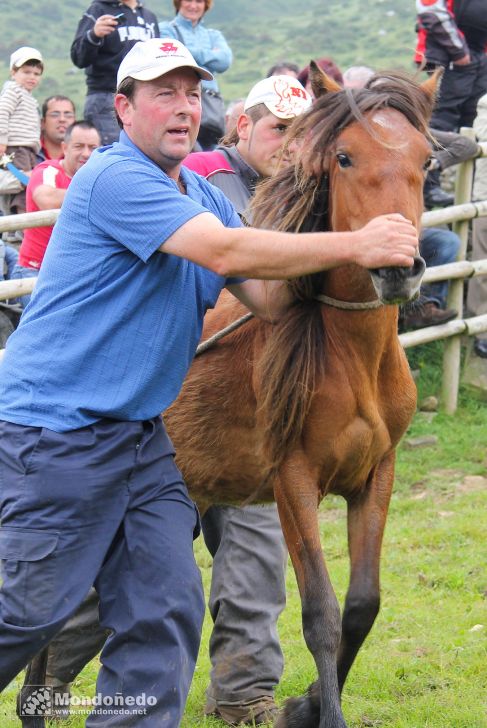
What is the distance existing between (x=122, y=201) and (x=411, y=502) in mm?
4369

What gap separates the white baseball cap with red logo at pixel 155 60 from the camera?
3523 millimetres

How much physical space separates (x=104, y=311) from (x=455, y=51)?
674 centimetres

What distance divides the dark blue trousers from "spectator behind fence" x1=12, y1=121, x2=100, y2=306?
389cm

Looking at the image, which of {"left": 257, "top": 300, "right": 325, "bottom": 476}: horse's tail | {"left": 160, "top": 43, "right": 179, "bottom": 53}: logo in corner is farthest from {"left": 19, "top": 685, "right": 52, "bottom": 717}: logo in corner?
{"left": 160, "top": 43, "right": 179, "bottom": 53}: logo in corner

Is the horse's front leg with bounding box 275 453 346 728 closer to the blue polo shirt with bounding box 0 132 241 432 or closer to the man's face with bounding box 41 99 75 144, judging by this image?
the blue polo shirt with bounding box 0 132 241 432

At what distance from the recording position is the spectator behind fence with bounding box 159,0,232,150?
8.95 metres

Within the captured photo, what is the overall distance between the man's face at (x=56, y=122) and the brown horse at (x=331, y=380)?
16.3ft

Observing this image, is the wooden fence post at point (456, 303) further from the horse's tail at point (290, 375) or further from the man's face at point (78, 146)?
the horse's tail at point (290, 375)

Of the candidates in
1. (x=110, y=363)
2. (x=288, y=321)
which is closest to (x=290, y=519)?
(x=288, y=321)

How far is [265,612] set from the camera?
487 centimetres

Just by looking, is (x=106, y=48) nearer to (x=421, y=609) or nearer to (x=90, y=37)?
(x=90, y=37)

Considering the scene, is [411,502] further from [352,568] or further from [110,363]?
[110,363]

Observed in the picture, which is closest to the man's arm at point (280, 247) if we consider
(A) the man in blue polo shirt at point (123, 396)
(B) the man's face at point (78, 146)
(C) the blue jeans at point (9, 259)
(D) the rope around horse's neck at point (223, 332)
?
(A) the man in blue polo shirt at point (123, 396)

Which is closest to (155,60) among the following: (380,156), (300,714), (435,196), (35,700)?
(380,156)
